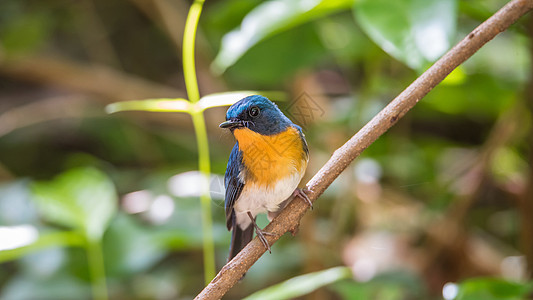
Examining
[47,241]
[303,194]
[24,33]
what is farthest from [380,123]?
[24,33]

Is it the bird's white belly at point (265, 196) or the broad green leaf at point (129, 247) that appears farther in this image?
the broad green leaf at point (129, 247)

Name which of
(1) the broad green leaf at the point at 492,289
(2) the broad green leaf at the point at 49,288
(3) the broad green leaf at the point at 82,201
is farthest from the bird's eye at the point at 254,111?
(2) the broad green leaf at the point at 49,288

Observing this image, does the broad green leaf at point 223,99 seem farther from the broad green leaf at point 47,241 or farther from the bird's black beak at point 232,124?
the broad green leaf at point 47,241

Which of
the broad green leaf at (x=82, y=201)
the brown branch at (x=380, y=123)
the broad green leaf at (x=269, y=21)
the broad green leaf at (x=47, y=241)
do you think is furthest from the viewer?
the broad green leaf at (x=82, y=201)

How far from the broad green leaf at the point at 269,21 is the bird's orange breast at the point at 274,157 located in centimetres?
34

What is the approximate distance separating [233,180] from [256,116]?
0.97 ft

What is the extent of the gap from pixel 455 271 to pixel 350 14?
1657 mm

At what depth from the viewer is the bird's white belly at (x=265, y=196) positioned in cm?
149

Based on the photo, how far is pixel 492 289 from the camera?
166 cm

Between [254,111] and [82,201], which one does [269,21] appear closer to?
[254,111]

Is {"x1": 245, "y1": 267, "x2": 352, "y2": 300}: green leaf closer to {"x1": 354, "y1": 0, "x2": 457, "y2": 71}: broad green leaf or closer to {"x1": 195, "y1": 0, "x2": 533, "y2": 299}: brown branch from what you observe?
{"x1": 195, "y1": 0, "x2": 533, "y2": 299}: brown branch

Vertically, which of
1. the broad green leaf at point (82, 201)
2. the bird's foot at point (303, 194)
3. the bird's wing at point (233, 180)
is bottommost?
the bird's foot at point (303, 194)

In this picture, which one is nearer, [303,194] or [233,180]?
[303,194]

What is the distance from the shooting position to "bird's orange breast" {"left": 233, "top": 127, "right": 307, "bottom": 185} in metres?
1.50
